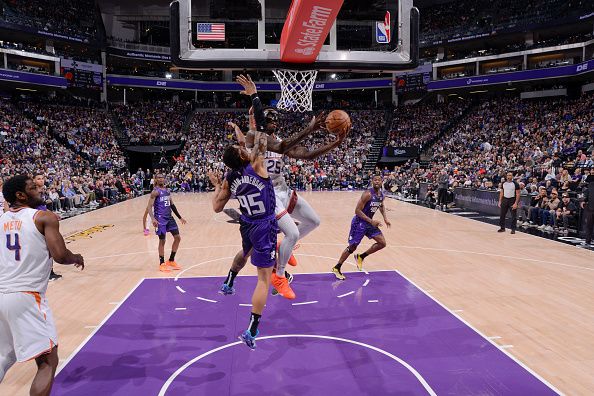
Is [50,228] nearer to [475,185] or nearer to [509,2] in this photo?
[475,185]

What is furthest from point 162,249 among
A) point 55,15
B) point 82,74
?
point 55,15

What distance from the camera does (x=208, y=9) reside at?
807 cm

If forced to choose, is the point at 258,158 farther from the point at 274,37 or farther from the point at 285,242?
the point at 274,37

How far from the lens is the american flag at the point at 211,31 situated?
7918mm

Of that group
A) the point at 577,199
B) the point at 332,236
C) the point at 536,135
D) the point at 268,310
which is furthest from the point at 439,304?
the point at 536,135

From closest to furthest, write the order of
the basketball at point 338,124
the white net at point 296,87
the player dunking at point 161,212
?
the basketball at point 338,124 < the player dunking at point 161,212 < the white net at point 296,87

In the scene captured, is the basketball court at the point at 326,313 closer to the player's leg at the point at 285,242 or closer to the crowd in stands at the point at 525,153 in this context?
the player's leg at the point at 285,242

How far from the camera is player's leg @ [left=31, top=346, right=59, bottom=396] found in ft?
9.24

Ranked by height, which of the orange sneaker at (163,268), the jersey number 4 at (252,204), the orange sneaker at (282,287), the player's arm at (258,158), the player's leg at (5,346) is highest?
the player's arm at (258,158)

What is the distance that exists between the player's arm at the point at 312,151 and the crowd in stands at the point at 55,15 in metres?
32.1

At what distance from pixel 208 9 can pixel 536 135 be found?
20976 millimetres

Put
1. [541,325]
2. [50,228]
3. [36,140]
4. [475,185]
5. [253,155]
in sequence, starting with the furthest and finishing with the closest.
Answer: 1. [36,140]
2. [475,185]
3. [541,325]
4. [253,155]
5. [50,228]

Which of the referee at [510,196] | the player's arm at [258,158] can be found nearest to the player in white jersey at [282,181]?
the player's arm at [258,158]

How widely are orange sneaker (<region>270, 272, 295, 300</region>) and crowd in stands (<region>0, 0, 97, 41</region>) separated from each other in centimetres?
3216
